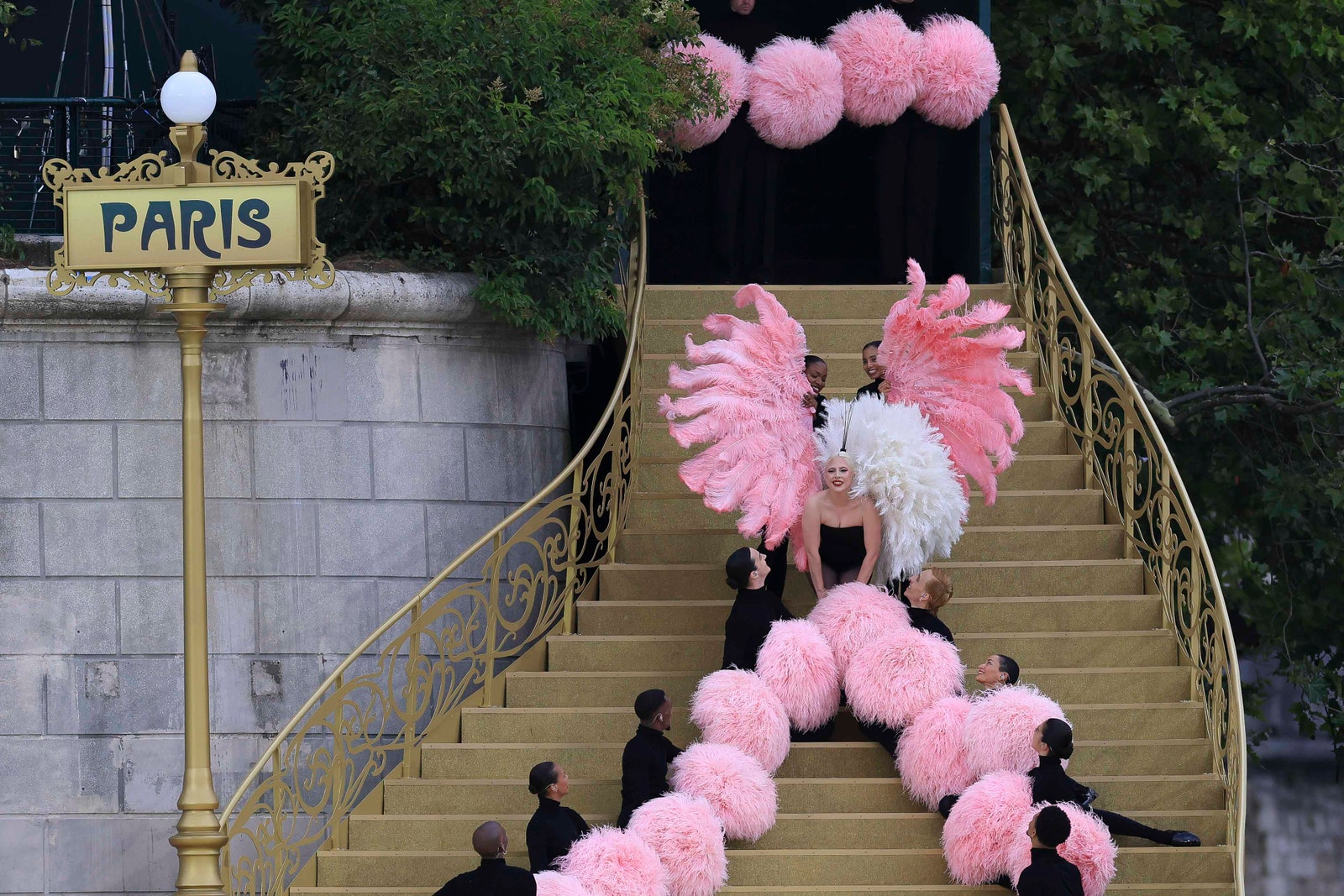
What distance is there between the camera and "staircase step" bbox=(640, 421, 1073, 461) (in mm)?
11125

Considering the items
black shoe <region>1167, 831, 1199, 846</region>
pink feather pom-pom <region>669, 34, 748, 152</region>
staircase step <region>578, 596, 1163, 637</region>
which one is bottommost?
black shoe <region>1167, 831, 1199, 846</region>

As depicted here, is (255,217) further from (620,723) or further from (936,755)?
(936,755)

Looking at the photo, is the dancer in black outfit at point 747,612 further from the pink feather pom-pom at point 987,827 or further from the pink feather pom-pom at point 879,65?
the pink feather pom-pom at point 879,65

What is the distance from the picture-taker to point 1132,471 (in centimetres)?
1028

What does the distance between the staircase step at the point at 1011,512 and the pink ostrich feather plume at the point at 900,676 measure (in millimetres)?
1664

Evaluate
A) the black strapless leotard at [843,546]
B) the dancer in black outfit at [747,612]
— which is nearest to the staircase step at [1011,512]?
the black strapless leotard at [843,546]

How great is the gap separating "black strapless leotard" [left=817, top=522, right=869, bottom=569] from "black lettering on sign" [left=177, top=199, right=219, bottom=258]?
3350 mm

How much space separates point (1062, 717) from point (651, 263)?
6197 millimetres

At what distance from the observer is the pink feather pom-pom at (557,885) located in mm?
7938

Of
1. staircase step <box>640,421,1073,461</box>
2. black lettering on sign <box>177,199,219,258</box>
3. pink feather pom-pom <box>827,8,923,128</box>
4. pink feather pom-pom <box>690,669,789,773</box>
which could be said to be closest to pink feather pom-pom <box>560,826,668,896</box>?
pink feather pom-pom <box>690,669,789,773</box>

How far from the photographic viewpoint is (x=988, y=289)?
12594 millimetres

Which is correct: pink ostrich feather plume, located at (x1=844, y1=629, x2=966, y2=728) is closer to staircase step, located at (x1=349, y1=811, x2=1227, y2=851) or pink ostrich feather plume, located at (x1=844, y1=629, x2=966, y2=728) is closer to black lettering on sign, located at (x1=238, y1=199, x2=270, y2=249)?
staircase step, located at (x1=349, y1=811, x2=1227, y2=851)

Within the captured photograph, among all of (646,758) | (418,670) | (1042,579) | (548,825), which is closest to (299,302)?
(418,670)

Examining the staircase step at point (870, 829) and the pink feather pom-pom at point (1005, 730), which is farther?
the staircase step at point (870, 829)
